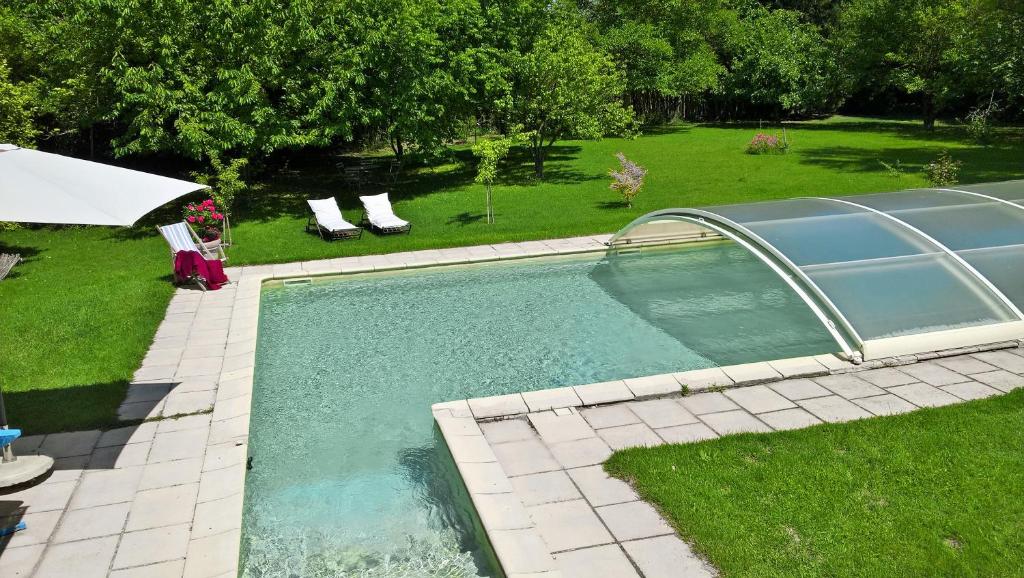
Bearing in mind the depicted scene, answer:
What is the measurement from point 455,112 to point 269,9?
568 centimetres

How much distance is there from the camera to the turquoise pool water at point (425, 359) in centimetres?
529

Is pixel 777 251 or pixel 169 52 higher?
pixel 169 52

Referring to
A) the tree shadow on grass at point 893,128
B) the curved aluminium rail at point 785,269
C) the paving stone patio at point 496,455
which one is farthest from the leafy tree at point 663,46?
the paving stone patio at point 496,455

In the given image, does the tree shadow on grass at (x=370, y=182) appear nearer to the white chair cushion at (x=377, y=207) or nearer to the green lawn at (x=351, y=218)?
the green lawn at (x=351, y=218)

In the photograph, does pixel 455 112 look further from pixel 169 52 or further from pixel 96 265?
Answer: pixel 96 265

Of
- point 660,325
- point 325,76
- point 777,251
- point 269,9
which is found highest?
point 269,9

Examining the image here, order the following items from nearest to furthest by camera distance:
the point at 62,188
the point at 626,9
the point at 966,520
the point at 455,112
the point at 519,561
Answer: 1. the point at 519,561
2. the point at 966,520
3. the point at 62,188
4. the point at 455,112
5. the point at 626,9

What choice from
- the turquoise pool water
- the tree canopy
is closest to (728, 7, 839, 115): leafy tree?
the tree canopy

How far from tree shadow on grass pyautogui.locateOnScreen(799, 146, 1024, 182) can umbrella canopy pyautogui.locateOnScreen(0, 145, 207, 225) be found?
19908 millimetres

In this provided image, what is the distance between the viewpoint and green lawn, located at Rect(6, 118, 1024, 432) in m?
8.34

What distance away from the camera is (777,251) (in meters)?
8.53

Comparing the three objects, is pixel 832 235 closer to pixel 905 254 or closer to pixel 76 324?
pixel 905 254

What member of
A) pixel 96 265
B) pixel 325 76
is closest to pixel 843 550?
pixel 96 265

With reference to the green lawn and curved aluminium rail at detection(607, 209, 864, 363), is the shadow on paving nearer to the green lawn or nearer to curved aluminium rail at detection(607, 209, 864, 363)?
the green lawn
